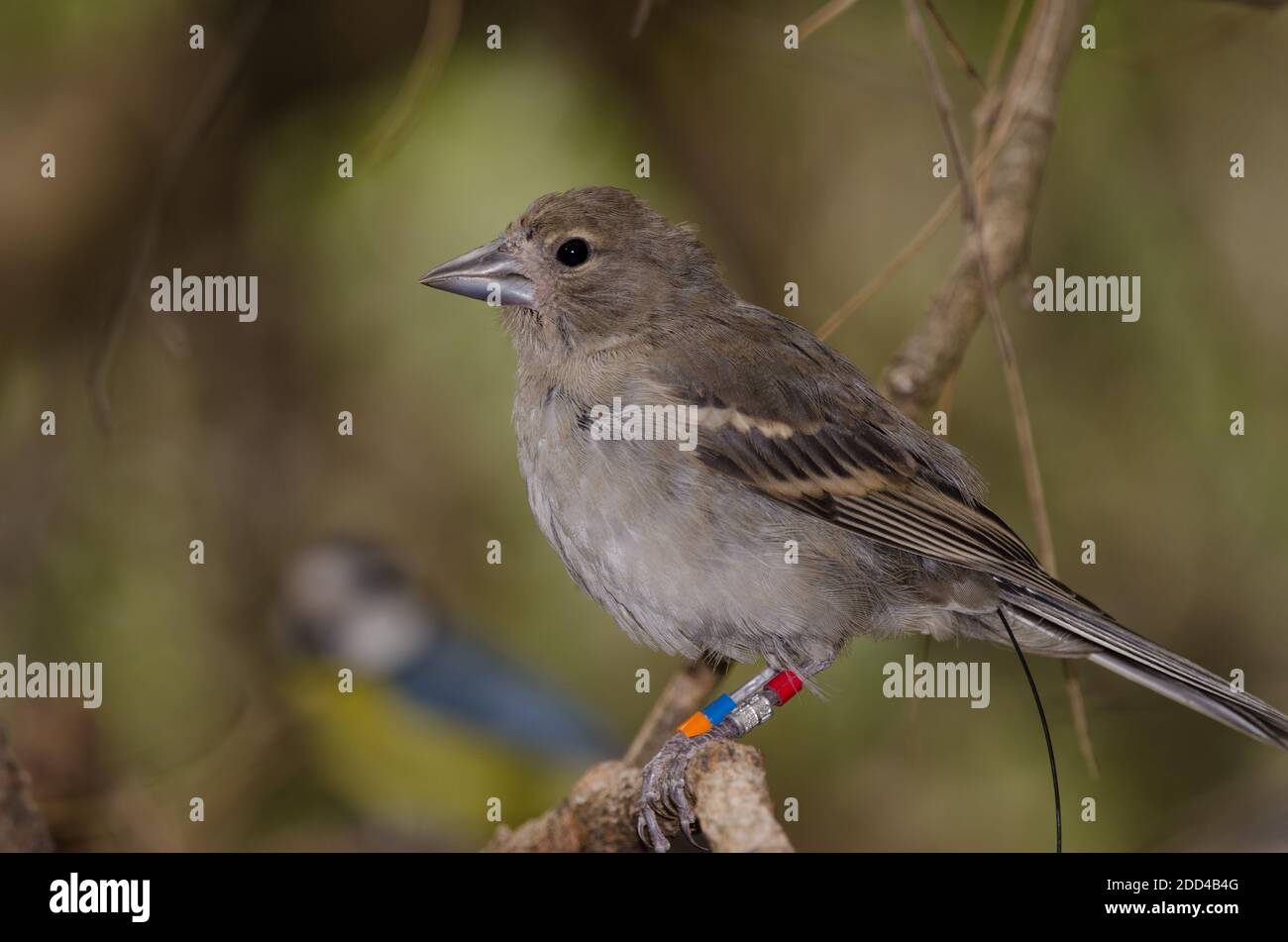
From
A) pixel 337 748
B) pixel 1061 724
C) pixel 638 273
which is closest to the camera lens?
pixel 638 273

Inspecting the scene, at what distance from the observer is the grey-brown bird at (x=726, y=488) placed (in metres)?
3.47

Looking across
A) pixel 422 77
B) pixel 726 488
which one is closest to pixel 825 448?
pixel 726 488

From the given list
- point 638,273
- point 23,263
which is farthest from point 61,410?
point 638,273

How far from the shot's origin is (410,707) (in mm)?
5059

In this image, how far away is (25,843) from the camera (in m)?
2.79

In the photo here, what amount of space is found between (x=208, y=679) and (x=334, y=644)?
1.87 feet

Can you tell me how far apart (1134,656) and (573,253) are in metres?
1.94

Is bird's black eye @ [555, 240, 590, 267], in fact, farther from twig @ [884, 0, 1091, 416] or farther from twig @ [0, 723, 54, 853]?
twig @ [0, 723, 54, 853]

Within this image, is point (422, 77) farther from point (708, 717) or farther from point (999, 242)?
point (708, 717)

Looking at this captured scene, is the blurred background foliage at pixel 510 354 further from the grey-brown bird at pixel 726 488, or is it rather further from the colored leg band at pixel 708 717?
the colored leg band at pixel 708 717

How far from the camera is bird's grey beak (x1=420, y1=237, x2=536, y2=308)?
382 centimetres

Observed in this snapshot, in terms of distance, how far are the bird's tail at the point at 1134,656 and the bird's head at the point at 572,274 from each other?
1.34 metres

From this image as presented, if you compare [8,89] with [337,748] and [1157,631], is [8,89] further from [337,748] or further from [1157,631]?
[1157,631]

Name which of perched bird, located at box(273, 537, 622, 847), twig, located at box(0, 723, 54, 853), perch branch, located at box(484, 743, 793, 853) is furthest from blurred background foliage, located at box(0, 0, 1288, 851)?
twig, located at box(0, 723, 54, 853)
